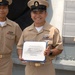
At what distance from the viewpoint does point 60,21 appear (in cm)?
396

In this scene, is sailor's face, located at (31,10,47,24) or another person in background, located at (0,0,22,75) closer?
sailor's face, located at (31,10,47,24)

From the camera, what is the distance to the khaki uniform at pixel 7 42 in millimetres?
2980

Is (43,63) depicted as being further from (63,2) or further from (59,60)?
(63,2)

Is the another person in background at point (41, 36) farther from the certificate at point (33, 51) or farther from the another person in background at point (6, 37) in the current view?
the another person in background at point (6, 37)

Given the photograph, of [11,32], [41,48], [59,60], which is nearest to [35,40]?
[41,48]

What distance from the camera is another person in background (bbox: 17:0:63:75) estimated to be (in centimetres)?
273

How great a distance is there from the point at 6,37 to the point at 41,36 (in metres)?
0.43

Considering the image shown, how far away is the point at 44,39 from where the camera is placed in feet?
9.02

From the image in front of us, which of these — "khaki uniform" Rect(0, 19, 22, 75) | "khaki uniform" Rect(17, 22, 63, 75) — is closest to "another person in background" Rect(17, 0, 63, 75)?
"khaki uniform" Rect(17, 22, 63, 75)

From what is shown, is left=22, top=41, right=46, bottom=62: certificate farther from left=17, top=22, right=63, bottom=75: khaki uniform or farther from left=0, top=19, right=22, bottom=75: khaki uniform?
left=0, top=19, right=22, bottom=75: khaki uniform

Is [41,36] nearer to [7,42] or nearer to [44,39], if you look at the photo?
[44,39]

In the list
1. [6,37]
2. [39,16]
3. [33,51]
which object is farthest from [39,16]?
[6,37]

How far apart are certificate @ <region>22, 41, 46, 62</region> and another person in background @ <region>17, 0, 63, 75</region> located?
2.5 inches

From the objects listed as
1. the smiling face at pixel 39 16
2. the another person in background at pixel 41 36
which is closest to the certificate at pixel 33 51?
the another person in background at pixel 41 36
